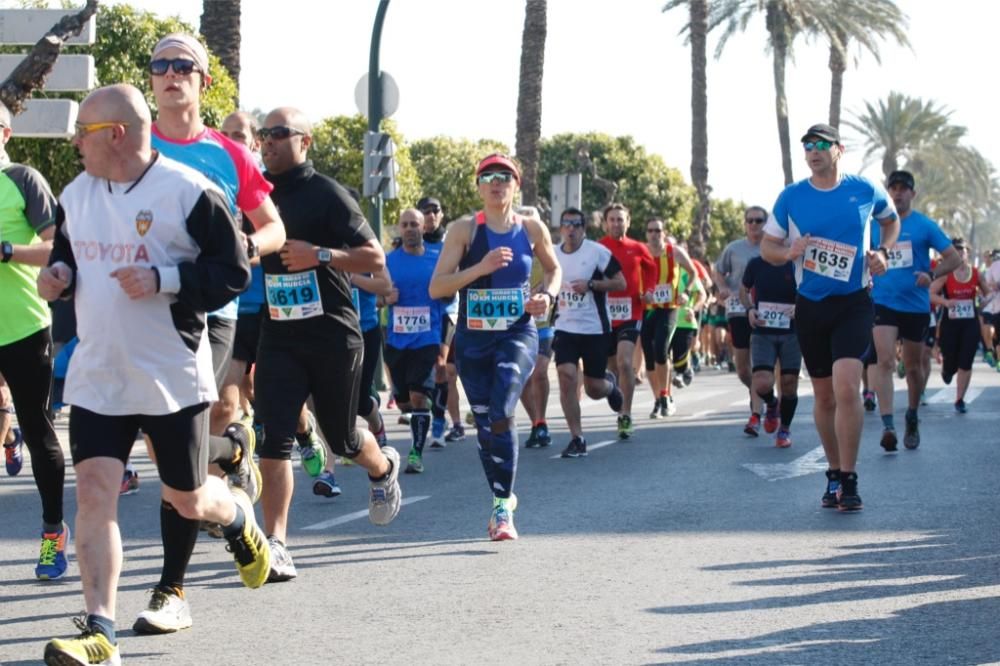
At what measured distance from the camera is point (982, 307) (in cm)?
2836

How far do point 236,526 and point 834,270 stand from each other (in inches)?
184

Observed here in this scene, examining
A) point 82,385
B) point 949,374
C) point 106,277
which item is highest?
point 106,277

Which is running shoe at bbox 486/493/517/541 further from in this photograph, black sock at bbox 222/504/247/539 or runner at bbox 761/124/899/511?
black sock at bbox 222/504/247/539

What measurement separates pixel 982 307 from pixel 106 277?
24.6 meters

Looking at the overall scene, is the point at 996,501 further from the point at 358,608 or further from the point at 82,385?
the point at 82,385

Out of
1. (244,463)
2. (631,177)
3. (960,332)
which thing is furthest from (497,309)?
(631,177)

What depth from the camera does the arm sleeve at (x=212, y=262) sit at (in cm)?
550

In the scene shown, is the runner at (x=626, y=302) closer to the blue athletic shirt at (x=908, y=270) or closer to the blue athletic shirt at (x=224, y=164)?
the blue athletic shirt at (x=908, y=270)

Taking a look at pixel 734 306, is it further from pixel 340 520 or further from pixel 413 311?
pixel 340 520

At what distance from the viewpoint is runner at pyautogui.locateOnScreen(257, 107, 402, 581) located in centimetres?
750

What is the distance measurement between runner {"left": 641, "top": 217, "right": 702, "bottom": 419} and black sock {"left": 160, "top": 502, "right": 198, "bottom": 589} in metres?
Result: 10.9

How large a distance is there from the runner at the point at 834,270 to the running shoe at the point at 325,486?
295cm

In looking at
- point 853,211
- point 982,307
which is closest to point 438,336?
point 853,211

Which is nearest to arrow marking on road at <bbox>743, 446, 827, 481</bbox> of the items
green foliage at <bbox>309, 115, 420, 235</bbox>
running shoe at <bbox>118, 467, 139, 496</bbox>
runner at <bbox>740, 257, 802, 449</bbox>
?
runner at <bbox>740, 257, 802, 449</bbox>
